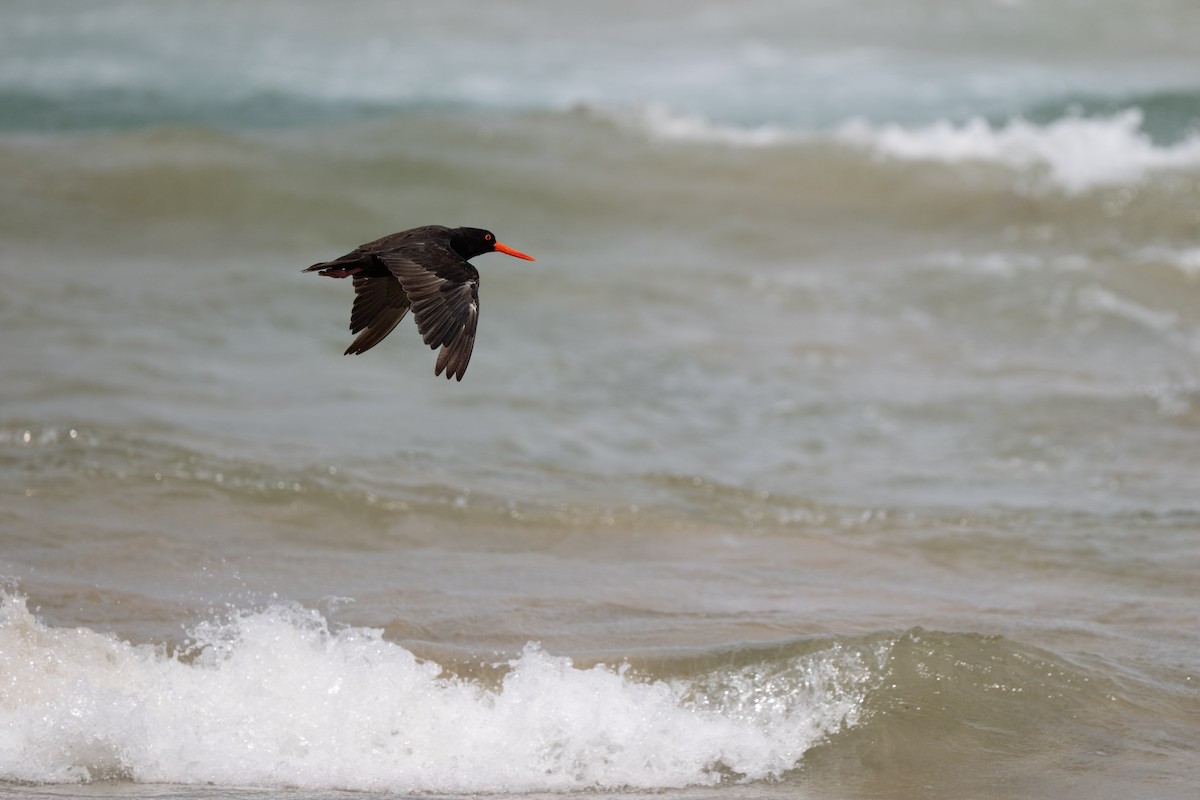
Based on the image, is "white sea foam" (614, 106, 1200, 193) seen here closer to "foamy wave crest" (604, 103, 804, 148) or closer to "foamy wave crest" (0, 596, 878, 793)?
"foamy wave crest" (604, 103, 804, 148)

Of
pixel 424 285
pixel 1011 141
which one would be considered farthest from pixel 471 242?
pixel 1011 141

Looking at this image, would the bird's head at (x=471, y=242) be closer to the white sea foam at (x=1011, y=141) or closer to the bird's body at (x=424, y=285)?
the bird's body at (x=424, y=285)

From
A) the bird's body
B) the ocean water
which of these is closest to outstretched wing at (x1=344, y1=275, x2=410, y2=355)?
the bird's body

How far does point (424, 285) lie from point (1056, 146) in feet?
44.1

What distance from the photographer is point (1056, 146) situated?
17.2 meters

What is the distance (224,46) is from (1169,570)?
798 inches

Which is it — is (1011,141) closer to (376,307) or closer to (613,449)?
(613,449)

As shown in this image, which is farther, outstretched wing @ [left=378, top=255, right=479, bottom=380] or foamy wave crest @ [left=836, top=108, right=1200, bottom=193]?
foamy wave crest @ [left=836, top=108, right=1200, bottom=193]

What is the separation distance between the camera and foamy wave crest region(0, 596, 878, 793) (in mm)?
4691

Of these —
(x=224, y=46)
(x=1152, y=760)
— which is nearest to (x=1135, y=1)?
(x=224, y=46)

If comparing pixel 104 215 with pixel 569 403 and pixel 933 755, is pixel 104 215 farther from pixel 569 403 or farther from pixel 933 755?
pixel 933 755

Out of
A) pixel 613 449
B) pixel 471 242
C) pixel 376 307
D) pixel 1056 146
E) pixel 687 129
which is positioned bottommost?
pixel 613 449

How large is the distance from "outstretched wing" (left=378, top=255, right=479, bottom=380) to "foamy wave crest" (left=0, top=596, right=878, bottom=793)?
1059mm

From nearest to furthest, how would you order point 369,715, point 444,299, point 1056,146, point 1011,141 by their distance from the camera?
point 369,715
point 444,299
point 1056,146
point 1011,141
